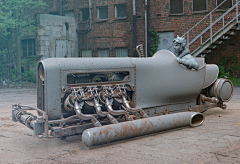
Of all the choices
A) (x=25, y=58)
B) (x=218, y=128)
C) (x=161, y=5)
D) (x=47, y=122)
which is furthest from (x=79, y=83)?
(x=25, y=58)

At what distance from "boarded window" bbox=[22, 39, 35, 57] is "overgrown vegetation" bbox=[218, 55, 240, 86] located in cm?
1197

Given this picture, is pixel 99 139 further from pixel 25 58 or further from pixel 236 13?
pixel 25 58

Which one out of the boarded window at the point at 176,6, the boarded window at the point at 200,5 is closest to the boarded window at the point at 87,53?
the boarded window at the point at 176,6

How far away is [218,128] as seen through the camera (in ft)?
17.3

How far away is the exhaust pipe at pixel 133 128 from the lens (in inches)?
158

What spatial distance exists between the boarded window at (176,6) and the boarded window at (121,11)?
300cm

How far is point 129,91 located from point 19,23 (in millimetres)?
14050

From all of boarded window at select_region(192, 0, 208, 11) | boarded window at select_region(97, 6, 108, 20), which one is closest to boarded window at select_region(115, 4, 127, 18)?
boarded window at select_region(97, 6, 108, 20)

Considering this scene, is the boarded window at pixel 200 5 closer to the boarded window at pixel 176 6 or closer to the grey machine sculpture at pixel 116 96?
the boarded window at pixel 176 6

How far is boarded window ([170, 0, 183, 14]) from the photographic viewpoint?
16002mm

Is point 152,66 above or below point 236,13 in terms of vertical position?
below

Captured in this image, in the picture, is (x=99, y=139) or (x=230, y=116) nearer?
(x=99, y=139)

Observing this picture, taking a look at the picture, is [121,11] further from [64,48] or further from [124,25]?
[64,48]

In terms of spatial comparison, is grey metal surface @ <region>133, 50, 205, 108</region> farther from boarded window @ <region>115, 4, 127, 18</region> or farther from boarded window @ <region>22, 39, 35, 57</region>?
boarded window @ <region>22, 39, 35, 57</region>
